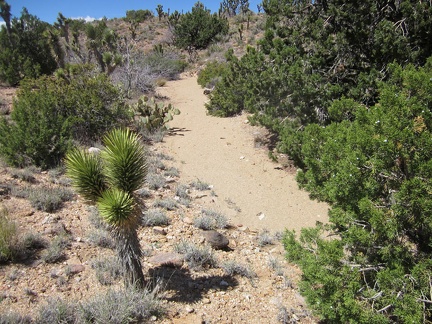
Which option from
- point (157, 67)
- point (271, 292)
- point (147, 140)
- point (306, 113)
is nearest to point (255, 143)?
point (306, 113)

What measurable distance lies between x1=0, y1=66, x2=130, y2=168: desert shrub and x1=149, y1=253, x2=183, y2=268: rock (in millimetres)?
4529

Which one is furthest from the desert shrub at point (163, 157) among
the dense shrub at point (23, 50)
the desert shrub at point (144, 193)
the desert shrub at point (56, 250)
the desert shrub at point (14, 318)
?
the dense shrub at point (23, 50)

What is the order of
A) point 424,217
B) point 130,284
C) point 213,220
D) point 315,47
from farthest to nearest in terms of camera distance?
point 315,47, point 213,220, point 130,284, point 424,217

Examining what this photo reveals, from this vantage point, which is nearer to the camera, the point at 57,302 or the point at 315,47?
the point at 57,302

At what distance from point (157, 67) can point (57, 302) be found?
2151 cm

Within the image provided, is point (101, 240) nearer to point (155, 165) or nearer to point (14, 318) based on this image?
point (14, 318)

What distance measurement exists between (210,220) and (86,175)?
3439 millimetres

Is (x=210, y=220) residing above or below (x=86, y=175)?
below

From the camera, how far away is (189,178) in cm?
958

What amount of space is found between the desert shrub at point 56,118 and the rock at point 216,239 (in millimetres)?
4430

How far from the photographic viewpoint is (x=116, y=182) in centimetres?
401

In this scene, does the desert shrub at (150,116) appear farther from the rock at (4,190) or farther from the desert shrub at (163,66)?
the desert shrub at (163,66)

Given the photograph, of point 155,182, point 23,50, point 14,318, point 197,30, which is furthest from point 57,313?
point 197,30

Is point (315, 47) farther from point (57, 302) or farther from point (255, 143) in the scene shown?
point (57, 302)
